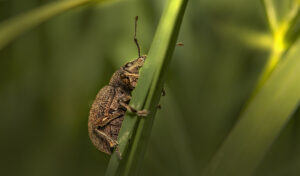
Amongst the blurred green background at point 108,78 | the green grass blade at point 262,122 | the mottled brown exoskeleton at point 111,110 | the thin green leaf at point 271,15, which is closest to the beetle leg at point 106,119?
the mottled brown exoskeleton at point 111,110

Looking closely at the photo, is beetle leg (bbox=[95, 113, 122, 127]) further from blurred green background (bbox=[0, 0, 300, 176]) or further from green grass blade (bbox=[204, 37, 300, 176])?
blurred green background (bbox=[0, 0, 300, 176])

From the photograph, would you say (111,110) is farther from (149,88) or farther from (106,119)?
(149,88)

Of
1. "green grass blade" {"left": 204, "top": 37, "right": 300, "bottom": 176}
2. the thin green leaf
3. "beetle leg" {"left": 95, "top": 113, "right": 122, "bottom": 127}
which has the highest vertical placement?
the thin green leaf

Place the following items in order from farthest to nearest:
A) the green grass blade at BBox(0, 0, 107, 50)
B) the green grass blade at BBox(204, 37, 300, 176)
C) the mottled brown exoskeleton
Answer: the mottled brown exoskeleton
the green grass blade at BBox(204, 37, 300, 176)
the green grass blade at BBox(0, 0, 107, 50)

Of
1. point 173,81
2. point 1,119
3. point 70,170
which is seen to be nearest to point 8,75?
point 1,119

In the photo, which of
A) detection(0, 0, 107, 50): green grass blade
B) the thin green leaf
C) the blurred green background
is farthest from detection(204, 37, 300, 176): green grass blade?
the blurred green background

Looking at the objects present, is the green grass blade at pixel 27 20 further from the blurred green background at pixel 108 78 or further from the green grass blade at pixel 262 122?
the blurred green background at pixel 108 78
